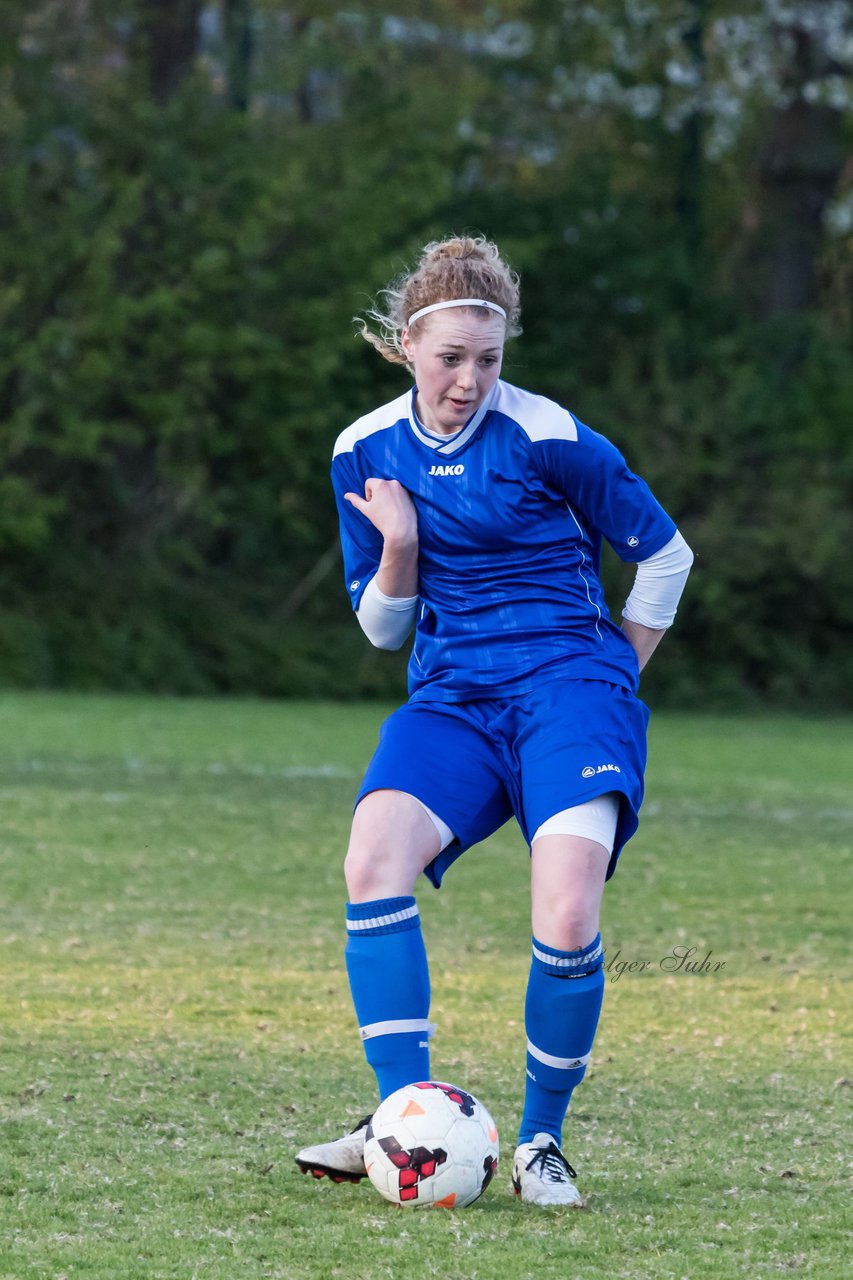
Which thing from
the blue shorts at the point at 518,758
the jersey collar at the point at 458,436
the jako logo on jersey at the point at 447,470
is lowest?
the blue shorts at the point at 518,758

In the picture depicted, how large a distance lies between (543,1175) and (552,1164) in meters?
0.04

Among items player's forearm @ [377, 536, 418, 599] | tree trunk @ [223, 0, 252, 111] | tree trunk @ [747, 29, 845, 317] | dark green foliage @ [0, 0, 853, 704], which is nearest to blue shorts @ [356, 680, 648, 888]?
player's forearm @ [377, 536, 418, 599]

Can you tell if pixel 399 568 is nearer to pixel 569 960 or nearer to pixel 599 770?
pixel 599 770

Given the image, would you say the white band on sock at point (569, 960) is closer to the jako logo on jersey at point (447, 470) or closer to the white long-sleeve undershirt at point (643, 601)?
the white long-sleeve undershirt at point (643, 601)

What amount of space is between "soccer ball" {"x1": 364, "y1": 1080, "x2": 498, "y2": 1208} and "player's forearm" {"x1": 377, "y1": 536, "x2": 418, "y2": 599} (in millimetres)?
1114

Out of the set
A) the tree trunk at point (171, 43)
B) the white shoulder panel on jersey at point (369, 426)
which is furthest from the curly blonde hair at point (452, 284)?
the tree trunk at point (171, 43)

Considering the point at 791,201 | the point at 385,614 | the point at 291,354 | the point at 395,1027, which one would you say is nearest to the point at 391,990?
the point at 395,1027

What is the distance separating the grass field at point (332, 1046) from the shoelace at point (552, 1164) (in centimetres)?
8

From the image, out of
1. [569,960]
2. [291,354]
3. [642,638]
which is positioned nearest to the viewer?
[569,960]

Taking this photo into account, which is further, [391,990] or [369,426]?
[369,426]

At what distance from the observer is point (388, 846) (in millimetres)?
3938

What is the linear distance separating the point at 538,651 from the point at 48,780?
7.69 metres

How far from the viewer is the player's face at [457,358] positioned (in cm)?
414

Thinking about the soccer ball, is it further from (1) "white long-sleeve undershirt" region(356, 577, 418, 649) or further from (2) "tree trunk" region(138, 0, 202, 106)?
(2) "tree trunk" region(138, 0, 202, 106)
